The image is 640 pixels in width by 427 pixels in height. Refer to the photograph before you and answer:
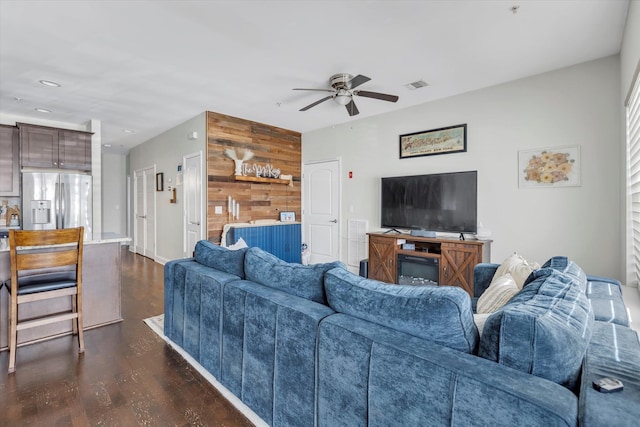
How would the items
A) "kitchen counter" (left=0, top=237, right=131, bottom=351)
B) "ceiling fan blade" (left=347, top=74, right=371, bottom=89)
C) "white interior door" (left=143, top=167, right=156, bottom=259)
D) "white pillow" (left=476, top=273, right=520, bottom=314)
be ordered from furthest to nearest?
"white interior door" (left=143, top=167, right=156, bottom=259) < "ceiling fan blade" (left=347, top=74, right=371, bottom=89) < "kitchen counter" (left=0, top=237, right=131, bottom=351) < "white pillow" (left=476, top=273, right=520, bottom=314)

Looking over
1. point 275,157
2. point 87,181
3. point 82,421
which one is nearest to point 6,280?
point 82,421

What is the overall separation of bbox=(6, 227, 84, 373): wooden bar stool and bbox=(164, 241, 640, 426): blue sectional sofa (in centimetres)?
138

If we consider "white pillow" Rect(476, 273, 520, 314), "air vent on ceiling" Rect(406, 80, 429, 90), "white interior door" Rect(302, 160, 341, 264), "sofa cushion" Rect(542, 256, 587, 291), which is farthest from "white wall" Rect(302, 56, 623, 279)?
"white pillow" Rect(476, 273, 520, 314)

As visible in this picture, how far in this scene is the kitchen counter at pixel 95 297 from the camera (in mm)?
2719

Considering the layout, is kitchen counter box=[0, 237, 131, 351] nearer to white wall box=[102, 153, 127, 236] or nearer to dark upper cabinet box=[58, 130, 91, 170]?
dark upper cabinet box=[58, 130, 91, 170]

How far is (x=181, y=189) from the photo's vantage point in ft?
18.2

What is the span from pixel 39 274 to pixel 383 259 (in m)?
3.85

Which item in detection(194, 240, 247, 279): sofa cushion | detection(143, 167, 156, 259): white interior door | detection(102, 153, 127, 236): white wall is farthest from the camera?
detection(102, 153, 127, 236): white wall

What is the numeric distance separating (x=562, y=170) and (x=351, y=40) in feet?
8.81

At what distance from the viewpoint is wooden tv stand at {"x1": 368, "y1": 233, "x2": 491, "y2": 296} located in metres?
3.73

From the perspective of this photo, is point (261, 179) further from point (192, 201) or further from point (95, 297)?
point (95, 297)

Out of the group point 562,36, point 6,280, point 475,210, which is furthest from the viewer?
point 475,210

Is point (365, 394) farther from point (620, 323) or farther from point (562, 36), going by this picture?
point (562, 36)

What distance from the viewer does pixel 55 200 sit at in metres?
4.74
